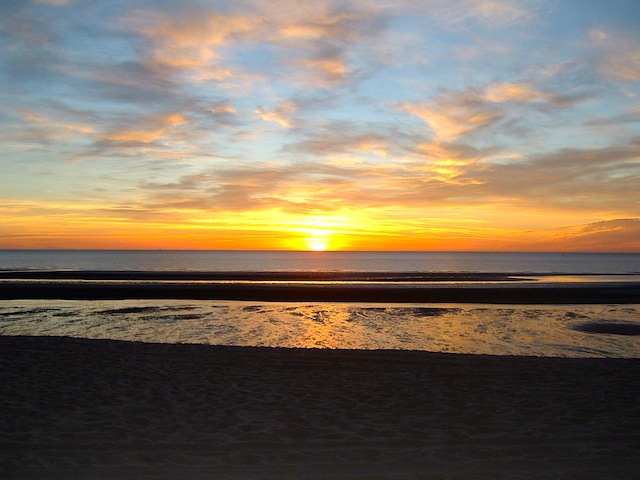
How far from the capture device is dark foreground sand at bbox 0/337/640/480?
716cm

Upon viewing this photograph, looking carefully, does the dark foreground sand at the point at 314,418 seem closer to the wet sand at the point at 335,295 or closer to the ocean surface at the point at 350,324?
the ocean surface at the point at 350,324

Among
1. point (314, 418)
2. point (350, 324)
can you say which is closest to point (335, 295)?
point (350, 324)

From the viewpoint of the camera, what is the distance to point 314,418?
9.19 m

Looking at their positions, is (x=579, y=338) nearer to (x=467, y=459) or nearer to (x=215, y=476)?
(x=467, y=459)

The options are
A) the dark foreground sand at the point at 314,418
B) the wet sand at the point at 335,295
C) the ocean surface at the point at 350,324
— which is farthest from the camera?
the wet sand at the point at 335,295

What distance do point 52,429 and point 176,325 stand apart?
1574 cm

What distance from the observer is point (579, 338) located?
68.0 feet

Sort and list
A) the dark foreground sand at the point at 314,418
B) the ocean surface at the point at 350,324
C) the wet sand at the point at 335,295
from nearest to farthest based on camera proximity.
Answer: the dark foreground sand at the point at 314,418
the ocean surface at the point at 350,324
the wet sand at the point at 335,295

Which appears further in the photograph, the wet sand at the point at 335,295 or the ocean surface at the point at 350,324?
the wet sand at the point at 335,295

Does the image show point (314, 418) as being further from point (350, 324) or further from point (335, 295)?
point (335, 295)

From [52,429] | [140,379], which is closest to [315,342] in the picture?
[140,379]

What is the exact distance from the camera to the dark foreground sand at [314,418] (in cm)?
716

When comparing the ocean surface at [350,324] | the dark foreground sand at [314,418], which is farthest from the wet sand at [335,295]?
the dark foreground sand at [314,418]

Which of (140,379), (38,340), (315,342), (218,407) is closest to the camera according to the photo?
(218,407)
